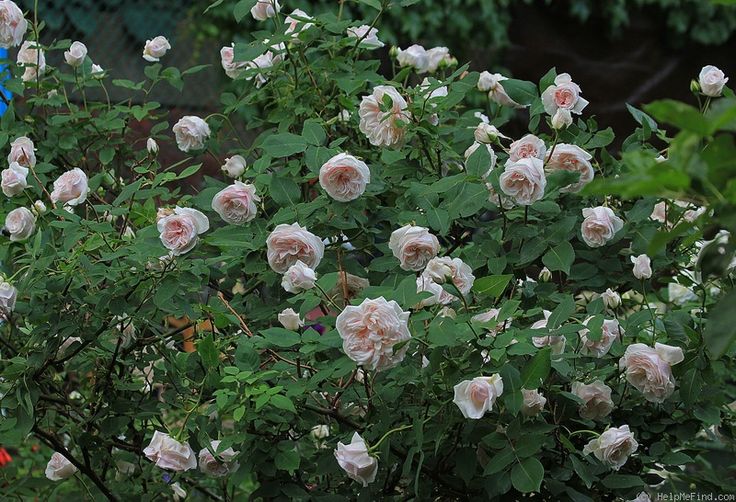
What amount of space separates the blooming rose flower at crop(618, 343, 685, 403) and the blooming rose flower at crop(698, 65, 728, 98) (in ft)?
1.53

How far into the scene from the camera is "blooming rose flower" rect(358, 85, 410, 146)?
4.98 feet

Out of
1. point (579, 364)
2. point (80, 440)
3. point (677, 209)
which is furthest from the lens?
point (80, 440)

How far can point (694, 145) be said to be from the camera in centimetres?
66

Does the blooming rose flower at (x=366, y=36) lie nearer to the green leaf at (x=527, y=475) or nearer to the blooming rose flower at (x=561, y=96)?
the blooming rose flower at (x=561, y=96)

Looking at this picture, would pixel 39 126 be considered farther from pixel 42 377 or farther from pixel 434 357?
pixel 434 357

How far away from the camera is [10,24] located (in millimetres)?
1786

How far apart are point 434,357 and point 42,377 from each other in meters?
0.70

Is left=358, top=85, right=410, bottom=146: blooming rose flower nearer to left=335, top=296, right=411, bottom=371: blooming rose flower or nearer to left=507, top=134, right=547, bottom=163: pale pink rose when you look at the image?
left=507, top=134, right=547, bottom=163: pale pink rose

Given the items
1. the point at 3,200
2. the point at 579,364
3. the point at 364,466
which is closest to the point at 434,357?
the point at 364,466

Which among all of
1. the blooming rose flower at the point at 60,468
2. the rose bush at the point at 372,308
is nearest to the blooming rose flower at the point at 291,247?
the rose bush at the point at 372,308

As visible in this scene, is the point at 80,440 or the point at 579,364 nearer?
the point at 579,364

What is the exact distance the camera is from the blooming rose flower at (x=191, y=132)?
1.84 metres

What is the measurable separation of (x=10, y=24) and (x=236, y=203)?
617 millimetres

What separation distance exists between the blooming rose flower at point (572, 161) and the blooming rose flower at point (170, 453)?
65 cm
